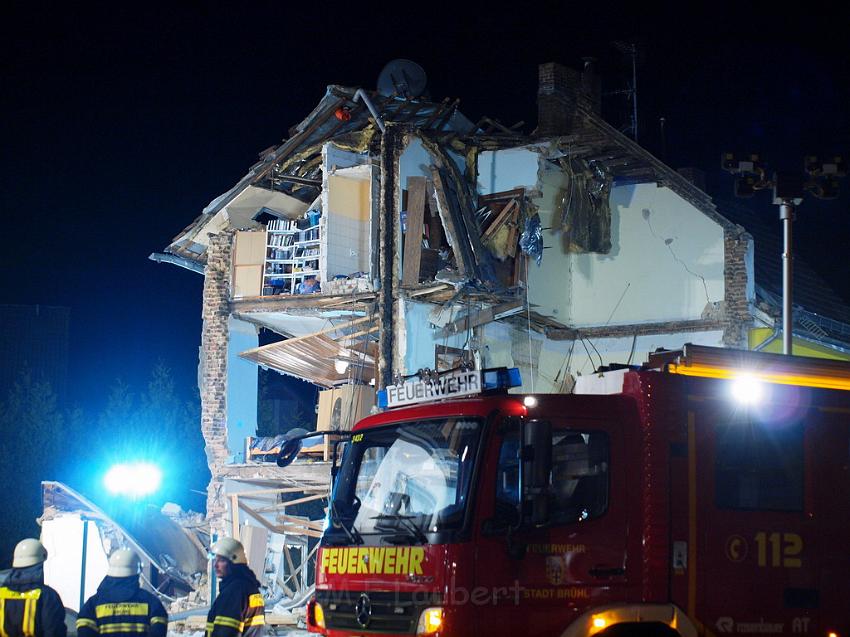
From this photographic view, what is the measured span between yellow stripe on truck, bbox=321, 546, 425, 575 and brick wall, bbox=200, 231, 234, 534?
1295cm

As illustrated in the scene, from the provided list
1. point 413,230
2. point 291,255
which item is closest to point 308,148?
point 291,255

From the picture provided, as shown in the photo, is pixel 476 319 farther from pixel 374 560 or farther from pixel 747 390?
pixel 374 560

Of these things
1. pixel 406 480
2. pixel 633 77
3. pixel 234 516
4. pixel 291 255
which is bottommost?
pixel 234 516

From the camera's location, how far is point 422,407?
819 cm

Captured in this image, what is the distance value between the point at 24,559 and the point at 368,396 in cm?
1261

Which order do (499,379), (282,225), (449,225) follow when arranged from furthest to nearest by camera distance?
(282,225)
(449,225)
(499,379)

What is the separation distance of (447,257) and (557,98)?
477cm

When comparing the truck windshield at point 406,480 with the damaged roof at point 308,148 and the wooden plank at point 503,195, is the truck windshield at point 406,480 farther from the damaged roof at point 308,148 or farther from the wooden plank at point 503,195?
the wooden plank at point 503,195

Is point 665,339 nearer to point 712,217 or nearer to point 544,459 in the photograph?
point 712,217

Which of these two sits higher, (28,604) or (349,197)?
(349,197)

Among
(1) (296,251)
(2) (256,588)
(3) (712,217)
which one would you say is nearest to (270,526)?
(1) (296,251)

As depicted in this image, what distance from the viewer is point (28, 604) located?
24.3 ft

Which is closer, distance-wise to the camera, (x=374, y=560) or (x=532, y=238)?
(x=374, y=560)

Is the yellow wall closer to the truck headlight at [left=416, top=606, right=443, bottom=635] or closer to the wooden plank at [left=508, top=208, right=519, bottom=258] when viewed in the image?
the wooden plank at [left=508, top=208, right=519, bottom=258]
